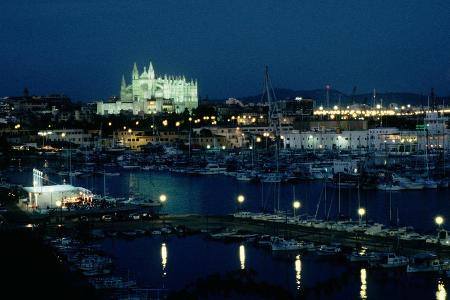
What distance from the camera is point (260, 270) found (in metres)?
11.8

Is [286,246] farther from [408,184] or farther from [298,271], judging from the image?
[408,184]

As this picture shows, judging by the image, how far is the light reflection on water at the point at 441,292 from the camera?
33.7 ft

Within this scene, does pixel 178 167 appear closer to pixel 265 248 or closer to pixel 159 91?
pixel 265 248

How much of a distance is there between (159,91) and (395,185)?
35.5 metres

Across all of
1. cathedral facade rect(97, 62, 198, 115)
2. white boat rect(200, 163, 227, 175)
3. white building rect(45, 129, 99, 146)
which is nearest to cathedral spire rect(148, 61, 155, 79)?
cathedral facade rect(97, 62, 198, 115)

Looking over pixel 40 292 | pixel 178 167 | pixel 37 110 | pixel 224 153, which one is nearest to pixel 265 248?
pixel 40 292

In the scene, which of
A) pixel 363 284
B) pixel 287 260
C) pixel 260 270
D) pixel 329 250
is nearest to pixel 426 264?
pixel 363 284

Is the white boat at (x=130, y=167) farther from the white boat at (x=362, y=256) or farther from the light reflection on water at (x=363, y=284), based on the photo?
the light reflection on water at (x=363, y=284)

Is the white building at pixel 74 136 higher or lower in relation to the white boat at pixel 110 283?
higher

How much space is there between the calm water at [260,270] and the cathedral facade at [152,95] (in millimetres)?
40373

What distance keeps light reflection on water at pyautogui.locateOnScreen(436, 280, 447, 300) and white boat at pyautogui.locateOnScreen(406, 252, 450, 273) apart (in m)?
0.41

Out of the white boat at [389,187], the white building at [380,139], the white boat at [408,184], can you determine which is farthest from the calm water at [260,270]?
the white building at [380,139]

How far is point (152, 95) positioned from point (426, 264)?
149 feet

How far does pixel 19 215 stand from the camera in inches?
616
